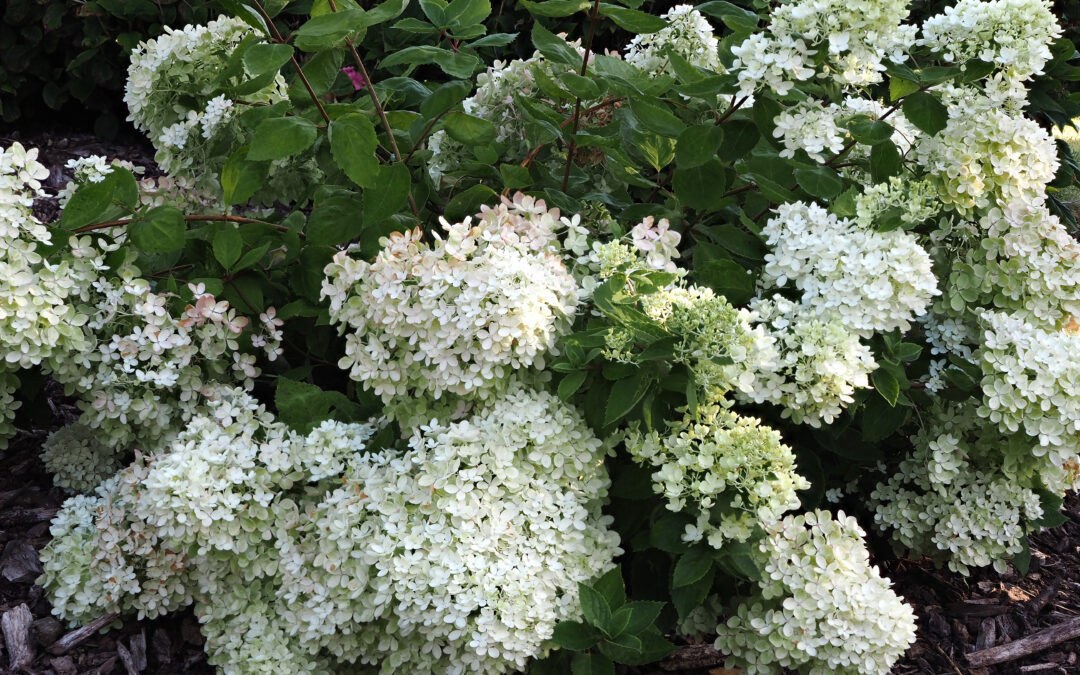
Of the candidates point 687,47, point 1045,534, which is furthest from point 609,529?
point 1045,534

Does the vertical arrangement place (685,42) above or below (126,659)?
above

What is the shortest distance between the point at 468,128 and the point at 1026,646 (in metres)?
1.92

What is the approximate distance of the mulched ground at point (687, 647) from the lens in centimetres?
225

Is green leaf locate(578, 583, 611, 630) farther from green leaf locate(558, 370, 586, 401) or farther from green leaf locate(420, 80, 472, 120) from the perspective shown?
green leaf locate(420, 80, 472, 120)

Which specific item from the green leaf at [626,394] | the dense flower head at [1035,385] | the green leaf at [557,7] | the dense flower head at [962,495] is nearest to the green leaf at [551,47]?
the green leaf at [557,7]

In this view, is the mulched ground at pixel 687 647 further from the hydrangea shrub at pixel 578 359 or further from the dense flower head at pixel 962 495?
the dense flower head at pixel 962 495

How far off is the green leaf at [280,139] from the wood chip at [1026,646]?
204 cm

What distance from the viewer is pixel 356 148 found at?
6.65 feet

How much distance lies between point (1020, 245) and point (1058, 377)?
354mm

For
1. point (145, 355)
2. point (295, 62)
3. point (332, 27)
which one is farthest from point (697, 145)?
point (145, 355)

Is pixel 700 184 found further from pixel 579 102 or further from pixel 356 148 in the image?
pixel 356 148

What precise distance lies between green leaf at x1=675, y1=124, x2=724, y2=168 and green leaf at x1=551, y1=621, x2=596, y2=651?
1007 millimetres

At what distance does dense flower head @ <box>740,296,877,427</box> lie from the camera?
6.17ft

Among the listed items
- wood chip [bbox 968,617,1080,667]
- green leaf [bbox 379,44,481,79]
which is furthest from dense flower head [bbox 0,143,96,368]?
wood chip [bbox 968,617,1080,667]
